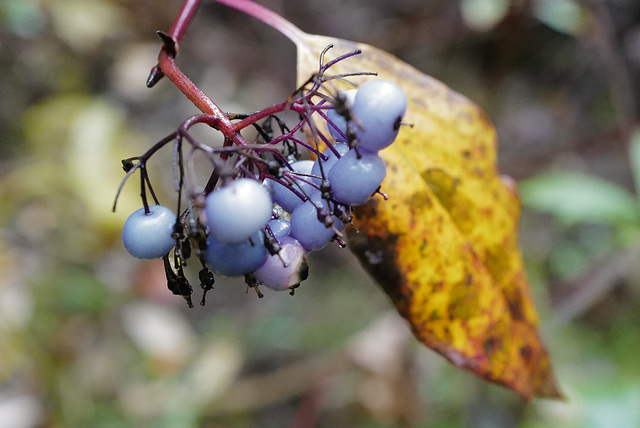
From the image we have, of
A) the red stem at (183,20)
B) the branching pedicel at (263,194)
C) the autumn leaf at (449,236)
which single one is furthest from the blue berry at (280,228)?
the red stem at (183,20)

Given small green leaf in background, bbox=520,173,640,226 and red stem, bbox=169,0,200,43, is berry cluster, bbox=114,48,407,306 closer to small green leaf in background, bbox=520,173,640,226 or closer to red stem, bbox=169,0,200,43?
red stem, bbox=169,0,200,43

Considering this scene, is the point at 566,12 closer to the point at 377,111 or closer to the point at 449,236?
the point at 449,236

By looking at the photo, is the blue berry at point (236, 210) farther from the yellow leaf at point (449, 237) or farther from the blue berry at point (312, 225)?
the yellow leaf at point (449, 237)

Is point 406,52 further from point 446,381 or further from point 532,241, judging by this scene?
point 446,381

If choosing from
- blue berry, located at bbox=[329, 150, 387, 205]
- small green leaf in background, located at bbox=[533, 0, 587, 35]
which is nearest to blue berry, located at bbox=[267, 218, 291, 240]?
blue berry, located at bbox=[329, 150, 387, 205]

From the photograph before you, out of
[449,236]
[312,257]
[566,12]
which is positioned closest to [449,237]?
[449,236]

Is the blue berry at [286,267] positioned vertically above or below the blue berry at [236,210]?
below

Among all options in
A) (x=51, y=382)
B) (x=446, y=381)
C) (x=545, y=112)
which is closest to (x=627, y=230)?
(x=446, y=381)
